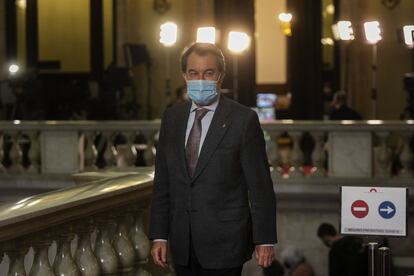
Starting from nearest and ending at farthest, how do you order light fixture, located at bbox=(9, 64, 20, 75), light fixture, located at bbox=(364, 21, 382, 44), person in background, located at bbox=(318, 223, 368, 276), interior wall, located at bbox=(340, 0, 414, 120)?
person in background, located at bbox=(318, 223, 368, 276), light fixture, located at bbox=(364, 21, 382, 44), light fixture, located at bbox=(9, 64, 20, 75), interior wall, located at bbox=(340, 0, 414, 120)

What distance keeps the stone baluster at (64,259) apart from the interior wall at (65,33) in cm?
1776

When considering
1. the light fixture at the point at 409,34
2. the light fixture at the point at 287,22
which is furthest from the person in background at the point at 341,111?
the light fixture at the point at 287,22

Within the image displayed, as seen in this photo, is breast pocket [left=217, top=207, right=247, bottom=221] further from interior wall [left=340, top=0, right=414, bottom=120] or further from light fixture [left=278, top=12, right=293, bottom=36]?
interior wall [left=340, top=0, right=414, bottom=120]

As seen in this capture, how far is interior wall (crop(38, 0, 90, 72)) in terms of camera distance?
74.4ft

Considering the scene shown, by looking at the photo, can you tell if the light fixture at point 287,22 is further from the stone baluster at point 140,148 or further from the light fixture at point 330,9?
the stone baluster at point 140,148

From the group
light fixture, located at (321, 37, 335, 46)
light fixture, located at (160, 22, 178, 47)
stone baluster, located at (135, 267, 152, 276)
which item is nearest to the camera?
stone baluster, located at (135, 267, 152, 276)

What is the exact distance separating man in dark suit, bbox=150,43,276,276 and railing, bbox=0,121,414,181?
310 inches

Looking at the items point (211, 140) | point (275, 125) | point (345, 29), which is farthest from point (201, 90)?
point (345, 29)

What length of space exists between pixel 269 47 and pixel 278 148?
16018mm

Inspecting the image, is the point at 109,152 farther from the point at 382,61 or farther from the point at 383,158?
the point at 382,61

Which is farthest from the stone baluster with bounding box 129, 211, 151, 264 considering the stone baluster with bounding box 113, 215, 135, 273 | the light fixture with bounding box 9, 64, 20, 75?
the light fixture with bounding box 9, 64, 20, 75

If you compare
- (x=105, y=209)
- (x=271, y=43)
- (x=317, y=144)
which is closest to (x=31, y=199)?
(x=105, y=209)

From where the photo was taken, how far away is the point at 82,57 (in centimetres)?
2272

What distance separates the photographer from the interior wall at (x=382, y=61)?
68.2 ft
